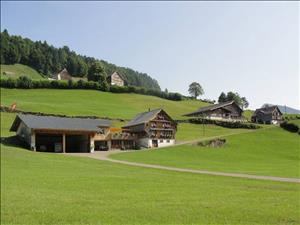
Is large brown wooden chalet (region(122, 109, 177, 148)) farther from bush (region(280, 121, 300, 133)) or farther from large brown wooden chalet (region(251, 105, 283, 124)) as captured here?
bush (region(280, 121, 300, 133))

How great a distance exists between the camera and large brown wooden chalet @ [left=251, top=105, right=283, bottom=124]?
7.85 m

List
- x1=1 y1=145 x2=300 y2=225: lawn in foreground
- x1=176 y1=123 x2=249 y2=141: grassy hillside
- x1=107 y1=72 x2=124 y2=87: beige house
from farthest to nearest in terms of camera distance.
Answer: x1=107 y1=72 x2=124 y2=87: beige house → x1=176 y1=123 x2=249 y2=141: grassy hillside → x1=1 y1=145 x2=300 y2=225: lawn in foreground

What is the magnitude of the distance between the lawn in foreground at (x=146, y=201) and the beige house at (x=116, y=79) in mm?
3897

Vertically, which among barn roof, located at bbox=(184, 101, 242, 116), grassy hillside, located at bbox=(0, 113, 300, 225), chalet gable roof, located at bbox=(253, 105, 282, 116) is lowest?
grassy hillside, located at bbox=(0, 113, 300, 225)

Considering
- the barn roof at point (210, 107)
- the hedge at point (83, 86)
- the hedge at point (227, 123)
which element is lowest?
the hedge at point (227, 123)

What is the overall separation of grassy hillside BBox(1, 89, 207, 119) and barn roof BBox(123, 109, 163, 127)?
0.60ft

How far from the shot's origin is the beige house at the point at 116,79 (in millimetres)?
11719

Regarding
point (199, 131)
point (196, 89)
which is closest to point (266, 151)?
point (196, 89)

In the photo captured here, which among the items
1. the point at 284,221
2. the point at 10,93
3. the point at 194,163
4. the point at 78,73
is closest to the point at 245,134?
the point at 284,221

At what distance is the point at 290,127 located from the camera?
297 inches

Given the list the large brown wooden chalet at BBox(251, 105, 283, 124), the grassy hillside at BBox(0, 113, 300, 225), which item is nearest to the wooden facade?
the grassy hillside at BBox(0, 113, 300, 225)

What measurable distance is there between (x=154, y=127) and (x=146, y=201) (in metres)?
4.65

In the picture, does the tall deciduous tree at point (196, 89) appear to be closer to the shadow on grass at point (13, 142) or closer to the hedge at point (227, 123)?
the hedge at point (227, 123)

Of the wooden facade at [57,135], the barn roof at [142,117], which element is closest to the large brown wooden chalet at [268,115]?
the barn roof at [142,117]
